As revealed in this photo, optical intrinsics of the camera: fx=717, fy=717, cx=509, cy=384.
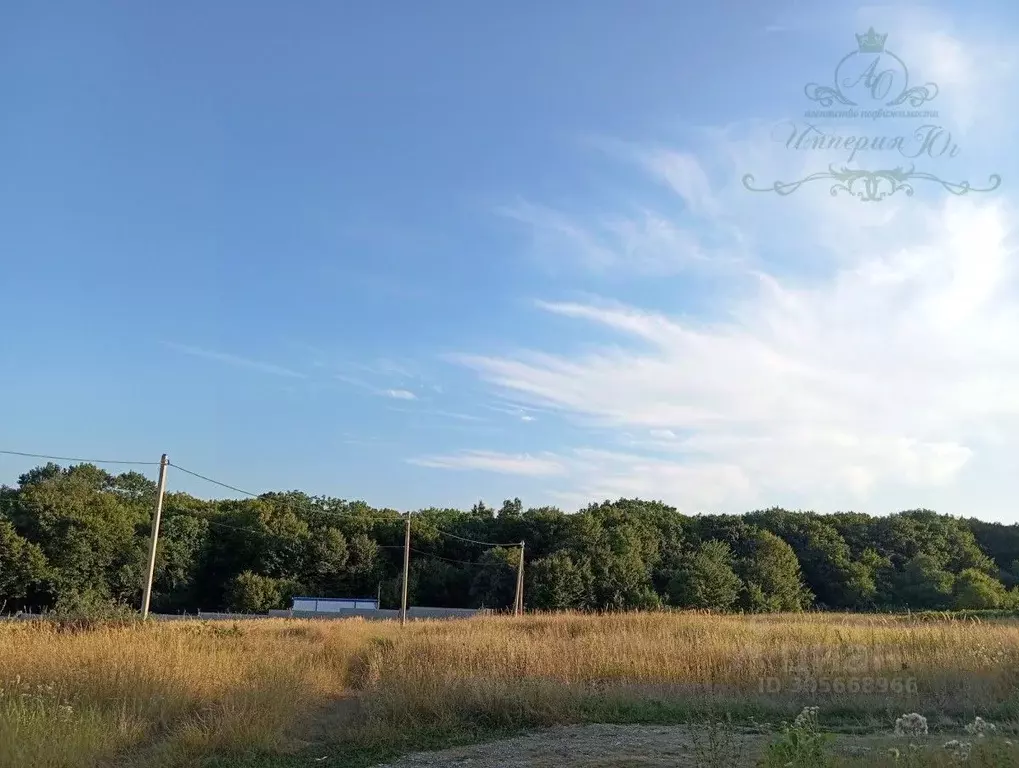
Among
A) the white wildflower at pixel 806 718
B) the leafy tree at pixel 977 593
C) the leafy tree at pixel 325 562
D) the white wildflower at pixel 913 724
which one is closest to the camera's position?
the white wildflower at pixel 913 724

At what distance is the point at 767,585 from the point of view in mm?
47594

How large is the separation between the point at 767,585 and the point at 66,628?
145ft

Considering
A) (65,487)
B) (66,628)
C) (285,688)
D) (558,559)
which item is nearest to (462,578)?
(558,559)

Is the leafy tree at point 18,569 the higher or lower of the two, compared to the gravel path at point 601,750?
lower

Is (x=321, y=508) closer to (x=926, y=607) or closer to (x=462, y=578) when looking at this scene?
(x=462, y=578)

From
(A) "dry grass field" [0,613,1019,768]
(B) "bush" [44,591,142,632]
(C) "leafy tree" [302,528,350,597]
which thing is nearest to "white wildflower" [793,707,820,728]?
(A) "dry grass field" [0,613,1019,768]

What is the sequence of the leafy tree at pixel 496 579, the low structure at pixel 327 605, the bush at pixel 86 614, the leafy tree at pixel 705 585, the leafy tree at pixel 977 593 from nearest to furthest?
the bush at pixel 86 614
the leafy tree at pixel 977 593
the leafy tree at pixel 705 585
the low structure at pixel 327 605
the leafy tree at pixel 496 579

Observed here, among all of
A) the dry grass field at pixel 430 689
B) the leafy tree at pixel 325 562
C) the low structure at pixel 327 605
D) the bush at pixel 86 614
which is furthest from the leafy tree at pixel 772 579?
the bush at pixel 86 614

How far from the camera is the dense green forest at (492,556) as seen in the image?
44281 millimetres

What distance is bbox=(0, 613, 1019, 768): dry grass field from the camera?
6793 millimetres

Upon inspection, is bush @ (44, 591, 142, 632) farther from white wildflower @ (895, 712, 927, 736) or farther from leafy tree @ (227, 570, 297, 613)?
leafy tree @ (227, 570, 297, 613)

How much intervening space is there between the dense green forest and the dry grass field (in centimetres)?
3329

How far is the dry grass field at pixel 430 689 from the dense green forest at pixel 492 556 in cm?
3329

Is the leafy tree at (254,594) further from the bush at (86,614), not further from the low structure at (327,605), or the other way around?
the bush at (86,614)
